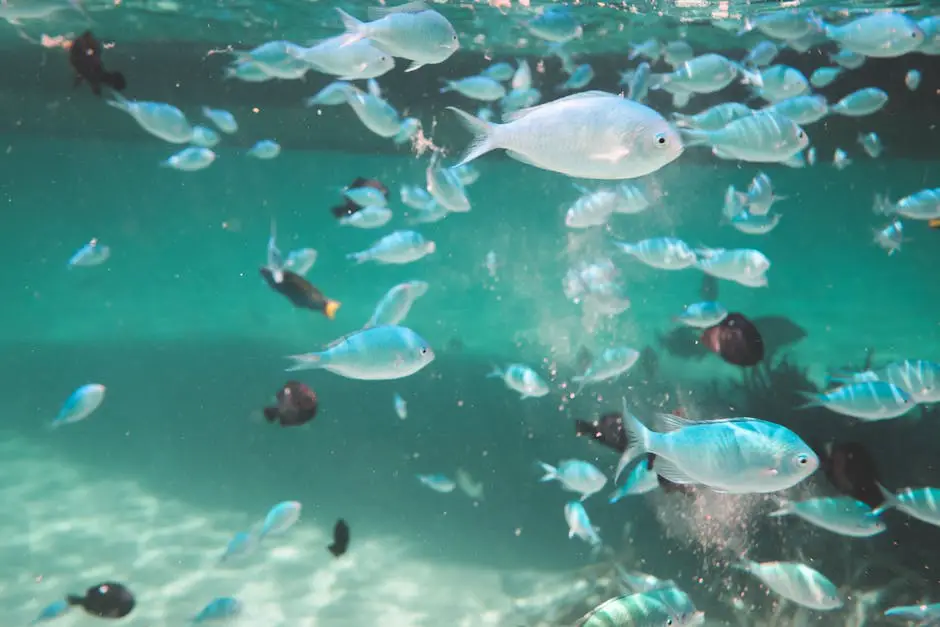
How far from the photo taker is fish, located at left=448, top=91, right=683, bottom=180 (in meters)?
Answer: 2.18

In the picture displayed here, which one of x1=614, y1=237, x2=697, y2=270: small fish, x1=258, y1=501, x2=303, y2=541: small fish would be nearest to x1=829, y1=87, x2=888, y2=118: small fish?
x1=614, y1=237, x2=697, y2=270: small fish

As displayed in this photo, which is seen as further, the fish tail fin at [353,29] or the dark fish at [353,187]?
the dark fish at [353,187]

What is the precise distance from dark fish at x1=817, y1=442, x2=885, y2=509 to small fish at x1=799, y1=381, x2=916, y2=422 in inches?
31.5

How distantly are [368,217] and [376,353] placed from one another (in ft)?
9.51

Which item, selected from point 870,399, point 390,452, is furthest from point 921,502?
point 390,452

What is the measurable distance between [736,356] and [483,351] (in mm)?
11280

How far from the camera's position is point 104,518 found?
834 cm

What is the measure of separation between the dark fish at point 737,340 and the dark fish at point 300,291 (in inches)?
114

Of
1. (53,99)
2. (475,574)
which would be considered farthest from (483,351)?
(53,99)

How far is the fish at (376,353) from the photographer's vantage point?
3609 millimetres

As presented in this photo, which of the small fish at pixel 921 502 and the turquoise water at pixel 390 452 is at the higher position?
the small fish at pixel 921 502

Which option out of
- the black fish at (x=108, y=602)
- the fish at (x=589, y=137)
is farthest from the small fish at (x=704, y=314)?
the black fish at (x=108, y=602)

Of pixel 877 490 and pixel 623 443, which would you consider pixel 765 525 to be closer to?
pixel 877 490

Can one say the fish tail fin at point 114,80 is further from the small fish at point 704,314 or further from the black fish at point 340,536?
the small fish at point 704,314
